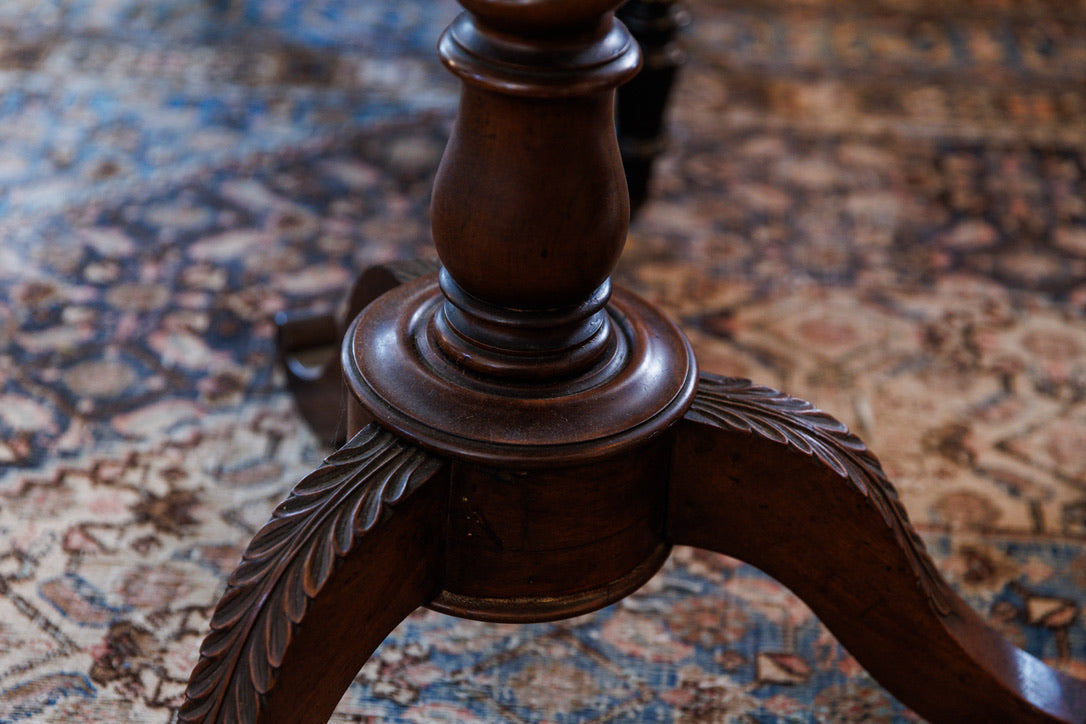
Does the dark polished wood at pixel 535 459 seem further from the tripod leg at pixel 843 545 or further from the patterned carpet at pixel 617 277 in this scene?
the patterned carpet at pixel 617 277

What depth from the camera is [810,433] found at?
2.31ft

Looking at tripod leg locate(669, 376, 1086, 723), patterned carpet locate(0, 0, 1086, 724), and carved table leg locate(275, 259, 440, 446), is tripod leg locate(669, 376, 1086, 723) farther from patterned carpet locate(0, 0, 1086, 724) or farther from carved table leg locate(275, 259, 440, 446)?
carved table leg locate(275, 259, 440, 446)

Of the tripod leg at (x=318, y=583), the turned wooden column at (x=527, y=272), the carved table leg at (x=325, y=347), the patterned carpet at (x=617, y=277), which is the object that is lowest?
the patterned carpet at (x=617, y=277)

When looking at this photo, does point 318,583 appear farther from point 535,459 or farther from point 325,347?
point 325,347

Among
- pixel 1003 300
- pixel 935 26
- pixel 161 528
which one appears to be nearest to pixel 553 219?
pixel 161 528

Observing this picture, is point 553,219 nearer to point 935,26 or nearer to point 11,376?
point 11,376

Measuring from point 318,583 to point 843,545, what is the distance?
33cm

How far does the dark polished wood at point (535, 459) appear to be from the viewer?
59 cm

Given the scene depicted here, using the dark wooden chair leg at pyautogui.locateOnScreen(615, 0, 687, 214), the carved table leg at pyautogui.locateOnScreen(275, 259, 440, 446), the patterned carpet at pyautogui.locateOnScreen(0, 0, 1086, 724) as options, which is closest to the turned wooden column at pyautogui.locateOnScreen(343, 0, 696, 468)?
the carved table leg at pyautogui.locateOnScreen(275, 259, 440, 446)

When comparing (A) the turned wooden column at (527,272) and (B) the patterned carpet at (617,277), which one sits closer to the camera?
(A) the turned wooden column at (527,272)

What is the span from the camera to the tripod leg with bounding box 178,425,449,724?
1.92ft

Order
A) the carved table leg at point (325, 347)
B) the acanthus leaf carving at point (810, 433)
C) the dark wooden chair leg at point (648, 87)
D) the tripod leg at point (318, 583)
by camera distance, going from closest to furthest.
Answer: the tripod leg at point (318, 583) < the acanthus leaf carving at point (810, 433) < the carved table leg at point (325, 347) < the dark wooden chair leg at point (648, 87)

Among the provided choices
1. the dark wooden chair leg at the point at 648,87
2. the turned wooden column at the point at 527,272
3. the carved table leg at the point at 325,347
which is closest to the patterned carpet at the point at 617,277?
the carved table leg at the point at 325,347

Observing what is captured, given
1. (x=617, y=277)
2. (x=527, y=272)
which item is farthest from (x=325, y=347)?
(x=527, y=272)
